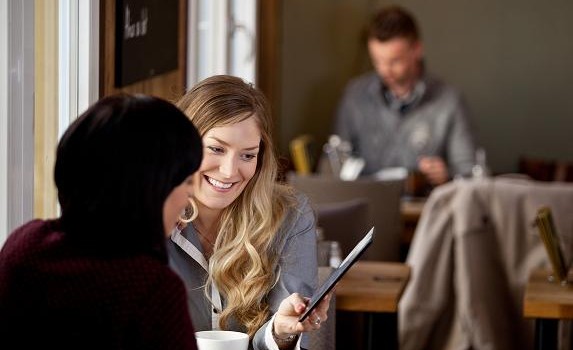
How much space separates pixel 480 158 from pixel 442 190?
1761 mm

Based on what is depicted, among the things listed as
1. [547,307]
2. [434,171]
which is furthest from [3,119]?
[434,171]

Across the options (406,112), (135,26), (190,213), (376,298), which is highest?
(135,26)

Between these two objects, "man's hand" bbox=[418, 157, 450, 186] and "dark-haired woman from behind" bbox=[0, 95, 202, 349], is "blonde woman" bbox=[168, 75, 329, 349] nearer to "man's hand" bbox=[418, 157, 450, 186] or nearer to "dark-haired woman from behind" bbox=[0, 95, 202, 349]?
"dark-haired woman from behind" bbox=[0, 95, 202, 349]

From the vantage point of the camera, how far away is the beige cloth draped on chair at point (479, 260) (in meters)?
4.01

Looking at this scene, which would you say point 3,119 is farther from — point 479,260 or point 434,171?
point 434,171

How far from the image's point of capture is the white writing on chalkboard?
9.33 feet

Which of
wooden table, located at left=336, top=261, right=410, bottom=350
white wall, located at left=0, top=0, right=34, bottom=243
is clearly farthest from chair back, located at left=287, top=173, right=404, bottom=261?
white wall, located at left=0, top=0, right=34, bottom=243

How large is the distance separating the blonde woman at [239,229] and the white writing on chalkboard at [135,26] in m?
0.55

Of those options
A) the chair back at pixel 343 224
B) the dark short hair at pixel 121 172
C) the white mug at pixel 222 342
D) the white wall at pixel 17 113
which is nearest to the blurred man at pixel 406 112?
the chair back at pixel 343 224

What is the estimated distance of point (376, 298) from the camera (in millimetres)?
3195

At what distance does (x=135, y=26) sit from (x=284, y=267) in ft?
3.03

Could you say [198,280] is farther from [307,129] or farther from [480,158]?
[307,129]

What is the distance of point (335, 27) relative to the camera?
6.82m

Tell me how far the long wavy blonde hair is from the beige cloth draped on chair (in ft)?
5.75
